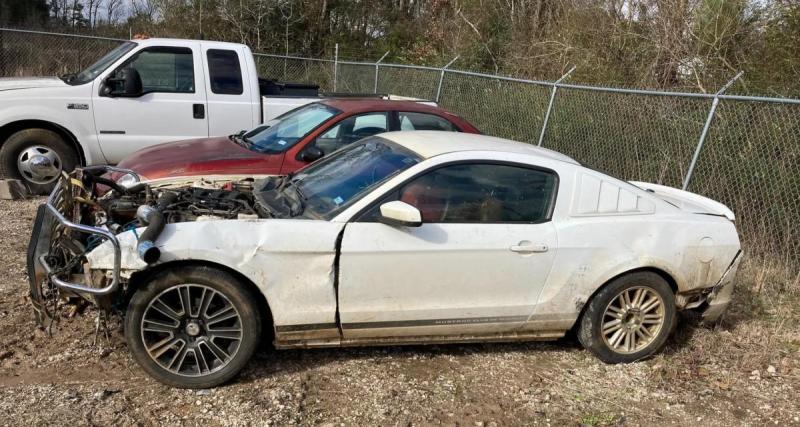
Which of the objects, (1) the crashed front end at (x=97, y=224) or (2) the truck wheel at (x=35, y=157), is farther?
(2) the truck wheel at (x=35, y=157)

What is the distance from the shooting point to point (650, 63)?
451 inches

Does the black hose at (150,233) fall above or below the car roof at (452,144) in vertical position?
below

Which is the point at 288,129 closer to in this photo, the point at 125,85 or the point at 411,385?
the point at 125,85

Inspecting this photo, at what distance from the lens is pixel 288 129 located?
6.77 meters

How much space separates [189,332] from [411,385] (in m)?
1.38

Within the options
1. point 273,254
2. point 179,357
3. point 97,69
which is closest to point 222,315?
point 179,357

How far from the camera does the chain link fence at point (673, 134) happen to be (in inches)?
260

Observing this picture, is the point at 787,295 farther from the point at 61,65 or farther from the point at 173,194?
the point at 61,65

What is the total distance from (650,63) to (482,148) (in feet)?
27.6

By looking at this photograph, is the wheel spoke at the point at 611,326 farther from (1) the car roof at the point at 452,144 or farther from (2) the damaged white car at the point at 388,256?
(1) the car roof at the point at 452,144

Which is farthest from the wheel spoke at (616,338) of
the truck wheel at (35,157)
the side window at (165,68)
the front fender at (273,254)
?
the truck wheel at (35,157)

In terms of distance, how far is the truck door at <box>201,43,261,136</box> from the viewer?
8234 millimetres

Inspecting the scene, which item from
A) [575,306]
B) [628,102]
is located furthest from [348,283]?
[628,102]

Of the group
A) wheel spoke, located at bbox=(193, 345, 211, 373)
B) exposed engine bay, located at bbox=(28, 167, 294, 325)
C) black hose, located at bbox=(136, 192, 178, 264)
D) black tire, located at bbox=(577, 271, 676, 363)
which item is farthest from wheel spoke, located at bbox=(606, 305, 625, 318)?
black hose, located at bbox=(136, 192, 178, 264)
